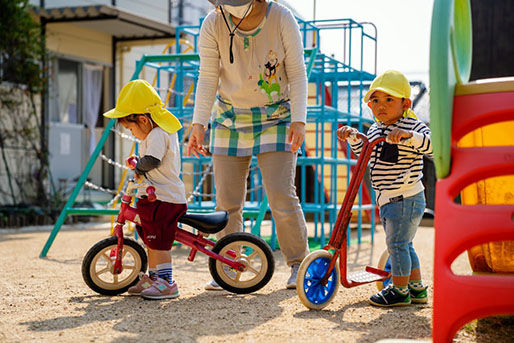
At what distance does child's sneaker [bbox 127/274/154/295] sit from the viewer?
317cm

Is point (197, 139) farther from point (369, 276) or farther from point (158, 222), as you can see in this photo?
point (369, 276)

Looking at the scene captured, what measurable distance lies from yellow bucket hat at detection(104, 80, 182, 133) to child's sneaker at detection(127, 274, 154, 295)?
738 mm

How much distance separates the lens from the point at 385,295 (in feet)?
9.46

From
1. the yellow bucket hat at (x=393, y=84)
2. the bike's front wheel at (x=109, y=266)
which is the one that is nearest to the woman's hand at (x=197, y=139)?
the bike's front wheel at (x=109, y=266)

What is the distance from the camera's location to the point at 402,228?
2.88 m

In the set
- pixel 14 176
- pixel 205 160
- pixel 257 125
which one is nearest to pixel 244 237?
pixel 257 125

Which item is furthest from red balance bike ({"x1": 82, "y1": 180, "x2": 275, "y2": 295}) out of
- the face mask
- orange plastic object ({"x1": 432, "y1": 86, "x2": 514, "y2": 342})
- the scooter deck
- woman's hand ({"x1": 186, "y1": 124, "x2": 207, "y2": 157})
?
orange plastic object ({"x1": 432, "y1": 86, "x2": 514, "y2": 342})

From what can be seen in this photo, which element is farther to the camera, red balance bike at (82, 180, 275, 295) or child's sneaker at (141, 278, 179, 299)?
red balance bike at (82, 180, 275, 295)

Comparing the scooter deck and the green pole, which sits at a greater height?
the green pole

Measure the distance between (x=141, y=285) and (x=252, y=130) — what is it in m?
0.96

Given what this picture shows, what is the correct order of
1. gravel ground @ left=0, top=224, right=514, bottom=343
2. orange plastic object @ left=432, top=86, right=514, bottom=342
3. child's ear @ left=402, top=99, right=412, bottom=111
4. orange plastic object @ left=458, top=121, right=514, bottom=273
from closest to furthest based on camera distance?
orange plastic object @ left=432, top=86, right=514, bottom=342 < gravel ground @ left=0, top=224, right=514, bottom=343 < orange plastic object @ left=458, top=121, right=514, bottom=273 < child's ear @ left=402, top=99, right=412, bottom=111

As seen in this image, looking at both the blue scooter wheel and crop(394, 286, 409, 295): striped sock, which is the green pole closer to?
the blue scooter wheel

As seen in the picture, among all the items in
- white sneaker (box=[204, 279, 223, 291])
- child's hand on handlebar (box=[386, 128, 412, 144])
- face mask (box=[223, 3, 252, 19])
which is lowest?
white sneaker (box=[204, 279, 223, 291])

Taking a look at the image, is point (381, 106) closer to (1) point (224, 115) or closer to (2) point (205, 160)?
(1) point (224, 115)
